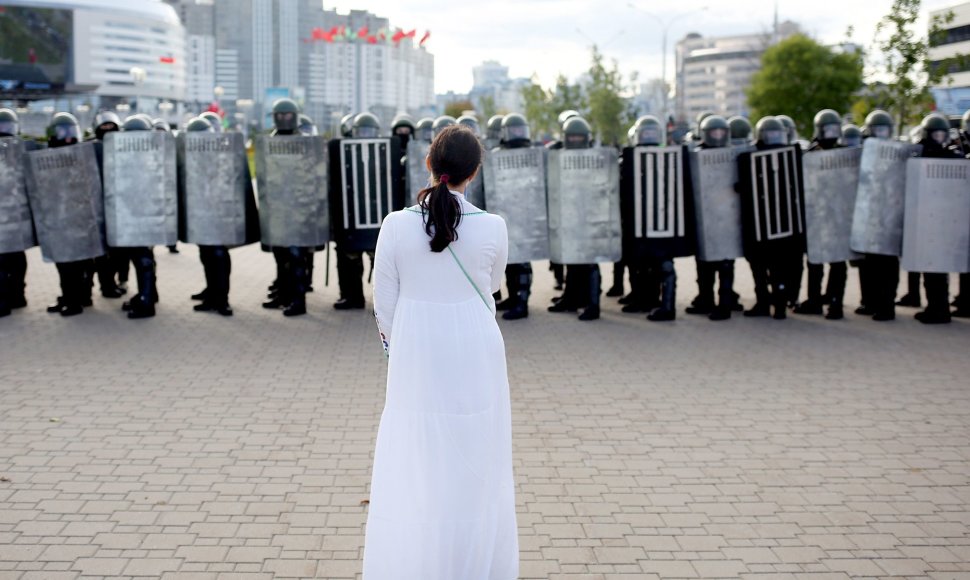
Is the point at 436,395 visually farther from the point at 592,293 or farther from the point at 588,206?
the point at 592,293

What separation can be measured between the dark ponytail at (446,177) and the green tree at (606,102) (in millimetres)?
40466

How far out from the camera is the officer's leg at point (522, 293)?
34.5 ft

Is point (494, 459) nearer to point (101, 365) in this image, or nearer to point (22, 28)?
point (101, 365)

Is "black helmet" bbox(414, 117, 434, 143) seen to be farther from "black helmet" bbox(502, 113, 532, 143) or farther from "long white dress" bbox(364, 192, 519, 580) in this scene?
"long white dress" bbox(364, 192, 519, 580)

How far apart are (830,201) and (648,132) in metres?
2.03

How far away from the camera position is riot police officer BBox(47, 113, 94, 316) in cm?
1041

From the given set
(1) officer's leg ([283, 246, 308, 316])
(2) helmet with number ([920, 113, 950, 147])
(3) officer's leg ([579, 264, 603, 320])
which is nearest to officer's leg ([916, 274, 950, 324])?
(2) helmet with number ([920, 113, 950, 147])

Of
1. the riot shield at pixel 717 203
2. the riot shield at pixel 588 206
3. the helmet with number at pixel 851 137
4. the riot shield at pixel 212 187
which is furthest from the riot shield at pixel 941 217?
the riot shield at pixel 212 187

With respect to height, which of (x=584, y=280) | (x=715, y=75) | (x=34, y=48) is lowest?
(x=584, y=280)

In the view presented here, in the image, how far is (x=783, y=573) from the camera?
425 centimetres

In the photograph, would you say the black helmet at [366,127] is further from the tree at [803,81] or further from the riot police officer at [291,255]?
the tree at [803,81]

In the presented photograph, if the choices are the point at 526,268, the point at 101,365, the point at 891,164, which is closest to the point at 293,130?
the point at 526,268

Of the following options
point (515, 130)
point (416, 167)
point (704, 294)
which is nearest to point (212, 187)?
point (416, 167)

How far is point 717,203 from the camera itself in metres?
10.2
